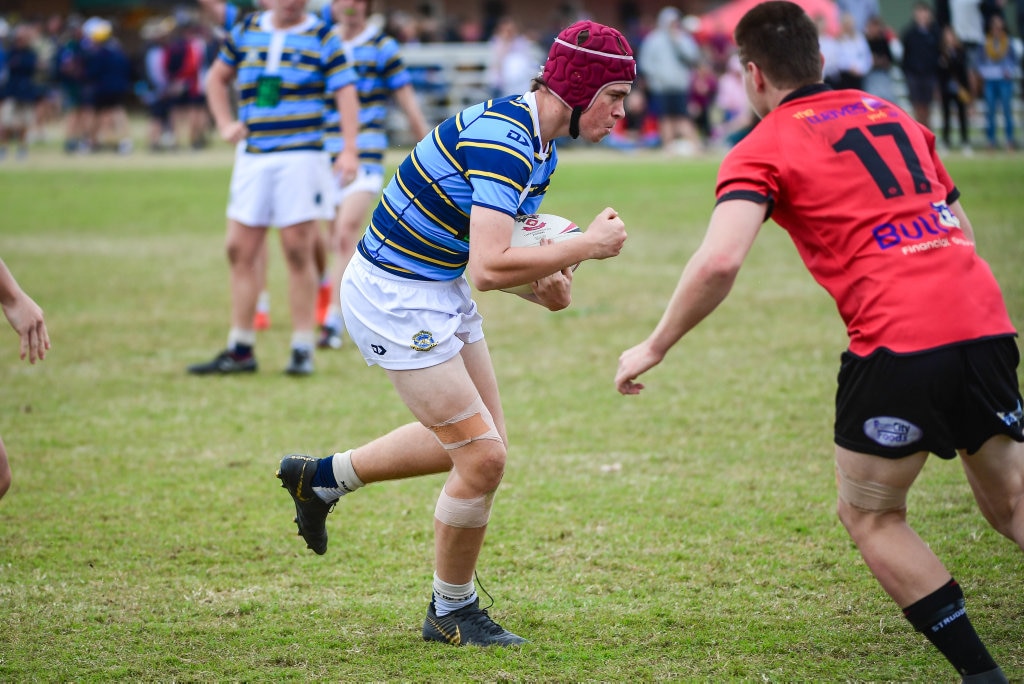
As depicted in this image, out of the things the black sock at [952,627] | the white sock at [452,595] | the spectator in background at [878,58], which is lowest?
the spectator in background at [878,58]

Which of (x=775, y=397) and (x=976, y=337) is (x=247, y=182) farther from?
(x=976, y=337)

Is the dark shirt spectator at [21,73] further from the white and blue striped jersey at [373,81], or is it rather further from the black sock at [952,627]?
the black sock at [952,627]

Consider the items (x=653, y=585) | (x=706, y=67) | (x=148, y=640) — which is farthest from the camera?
(x=706, y=67)

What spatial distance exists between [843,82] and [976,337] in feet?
63.1

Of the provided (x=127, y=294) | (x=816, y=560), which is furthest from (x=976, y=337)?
(x=127, y=294)

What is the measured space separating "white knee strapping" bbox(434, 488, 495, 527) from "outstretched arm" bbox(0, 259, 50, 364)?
1.48 metres

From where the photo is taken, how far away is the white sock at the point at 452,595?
4059 mm

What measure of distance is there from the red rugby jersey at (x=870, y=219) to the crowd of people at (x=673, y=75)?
17.4m

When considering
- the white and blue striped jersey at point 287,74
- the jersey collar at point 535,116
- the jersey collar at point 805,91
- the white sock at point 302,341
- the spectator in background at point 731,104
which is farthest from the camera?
the spectator in background at point 731,104

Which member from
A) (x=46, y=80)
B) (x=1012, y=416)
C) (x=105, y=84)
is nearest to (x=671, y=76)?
(x=105, y=84)

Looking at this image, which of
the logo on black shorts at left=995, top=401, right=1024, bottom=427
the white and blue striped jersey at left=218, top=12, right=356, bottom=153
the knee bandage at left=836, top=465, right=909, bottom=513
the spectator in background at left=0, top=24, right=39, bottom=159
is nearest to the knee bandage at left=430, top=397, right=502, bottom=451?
the knee bandage at left=836, top=465, right=909, bottom=513

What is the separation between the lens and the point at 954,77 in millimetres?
20109

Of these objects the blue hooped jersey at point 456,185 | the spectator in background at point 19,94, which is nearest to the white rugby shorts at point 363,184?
the blue hooped jersey at point 456,185

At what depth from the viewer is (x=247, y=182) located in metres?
8.09
